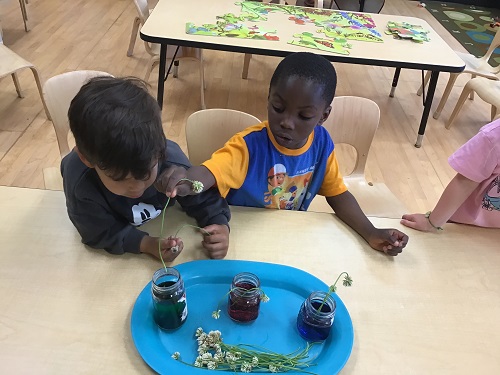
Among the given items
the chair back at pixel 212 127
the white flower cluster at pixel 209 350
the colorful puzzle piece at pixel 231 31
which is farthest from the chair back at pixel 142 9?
the white flower cluster at pixel 209 350

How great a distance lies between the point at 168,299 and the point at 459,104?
3.13 m

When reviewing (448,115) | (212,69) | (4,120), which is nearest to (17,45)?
(4,120)

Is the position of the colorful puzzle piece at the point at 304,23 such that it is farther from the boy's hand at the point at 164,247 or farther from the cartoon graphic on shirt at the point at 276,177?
the boy's hand at the point at 164,247

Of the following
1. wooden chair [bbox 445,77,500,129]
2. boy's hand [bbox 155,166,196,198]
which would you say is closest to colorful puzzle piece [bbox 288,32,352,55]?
wooden chair [bbox 445,77,500,129]

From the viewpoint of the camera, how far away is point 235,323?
870 mm

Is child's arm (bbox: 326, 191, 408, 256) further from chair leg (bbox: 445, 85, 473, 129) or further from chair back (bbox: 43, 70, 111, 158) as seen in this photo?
chair leg (bbox: 445, 85, 473, 129)

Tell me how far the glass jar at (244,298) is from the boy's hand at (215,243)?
0.13 meters

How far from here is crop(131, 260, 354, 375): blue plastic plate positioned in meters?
0.81

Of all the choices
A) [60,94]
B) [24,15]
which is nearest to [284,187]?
[60,94]

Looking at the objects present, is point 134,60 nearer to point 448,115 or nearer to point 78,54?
point 78,54

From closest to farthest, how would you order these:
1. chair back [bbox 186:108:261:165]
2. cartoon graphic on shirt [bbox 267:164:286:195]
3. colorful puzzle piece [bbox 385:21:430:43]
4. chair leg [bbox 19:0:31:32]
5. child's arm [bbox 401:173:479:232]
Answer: child's arm [bbox 401:173:479:232] → cartoon graphic on shirt [bbox 267:164:286:195] → chair back [bbox 186:108:261:165] → colorful puzzle piece [bbox 385:21:430:43] → chair leg [bbox 19:0:31:32]

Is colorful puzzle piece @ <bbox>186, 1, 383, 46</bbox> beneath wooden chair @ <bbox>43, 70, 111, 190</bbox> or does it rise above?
beneath

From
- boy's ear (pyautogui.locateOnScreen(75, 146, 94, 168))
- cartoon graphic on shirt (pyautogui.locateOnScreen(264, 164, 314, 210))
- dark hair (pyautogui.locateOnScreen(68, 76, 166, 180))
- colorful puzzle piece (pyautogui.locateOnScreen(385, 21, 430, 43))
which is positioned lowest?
colorful puzzle piece (pyautogui.locateOnScreen(385, 21, 430, 43))

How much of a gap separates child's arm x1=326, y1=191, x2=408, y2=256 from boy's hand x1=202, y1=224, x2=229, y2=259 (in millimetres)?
348
